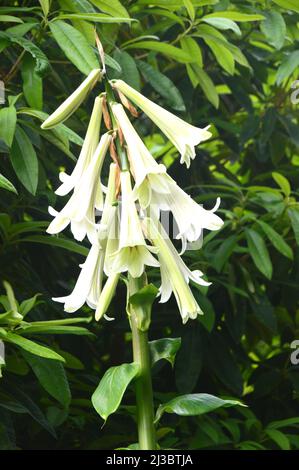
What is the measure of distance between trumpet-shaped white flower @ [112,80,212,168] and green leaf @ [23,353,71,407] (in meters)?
A: 0.56

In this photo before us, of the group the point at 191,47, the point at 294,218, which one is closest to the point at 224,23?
the point at 191,47

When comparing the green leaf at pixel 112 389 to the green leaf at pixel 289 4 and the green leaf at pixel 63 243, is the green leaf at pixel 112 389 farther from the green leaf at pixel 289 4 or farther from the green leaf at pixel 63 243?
the green leaf at pixel 289 4

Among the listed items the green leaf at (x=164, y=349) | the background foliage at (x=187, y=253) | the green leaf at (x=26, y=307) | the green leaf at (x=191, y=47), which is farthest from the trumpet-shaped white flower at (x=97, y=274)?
the green leaf at (x=191, y=47)

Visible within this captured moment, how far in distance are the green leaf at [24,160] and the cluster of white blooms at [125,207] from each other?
34cm

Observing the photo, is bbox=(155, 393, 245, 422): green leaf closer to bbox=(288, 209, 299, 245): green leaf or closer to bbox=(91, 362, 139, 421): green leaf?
bbox=(91, 362, 139, 421): green leaf

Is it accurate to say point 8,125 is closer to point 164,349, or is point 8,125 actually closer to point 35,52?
point 35,52

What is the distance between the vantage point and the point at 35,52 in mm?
1599

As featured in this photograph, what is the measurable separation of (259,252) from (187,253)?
0.60 ft

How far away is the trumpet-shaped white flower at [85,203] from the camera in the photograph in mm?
1240

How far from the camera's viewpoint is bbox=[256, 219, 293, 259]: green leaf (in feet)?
6.59

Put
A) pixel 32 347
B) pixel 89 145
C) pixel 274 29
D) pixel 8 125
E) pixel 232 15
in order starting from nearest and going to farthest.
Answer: pixel 89 145 < pixel 32 347 < pixel 8 125 < pixel 232 15 < pixel 274 29

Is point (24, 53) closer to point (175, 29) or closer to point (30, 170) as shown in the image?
point (30, 170)

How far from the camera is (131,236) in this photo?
3.84ft

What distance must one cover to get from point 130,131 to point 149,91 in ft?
3.74
